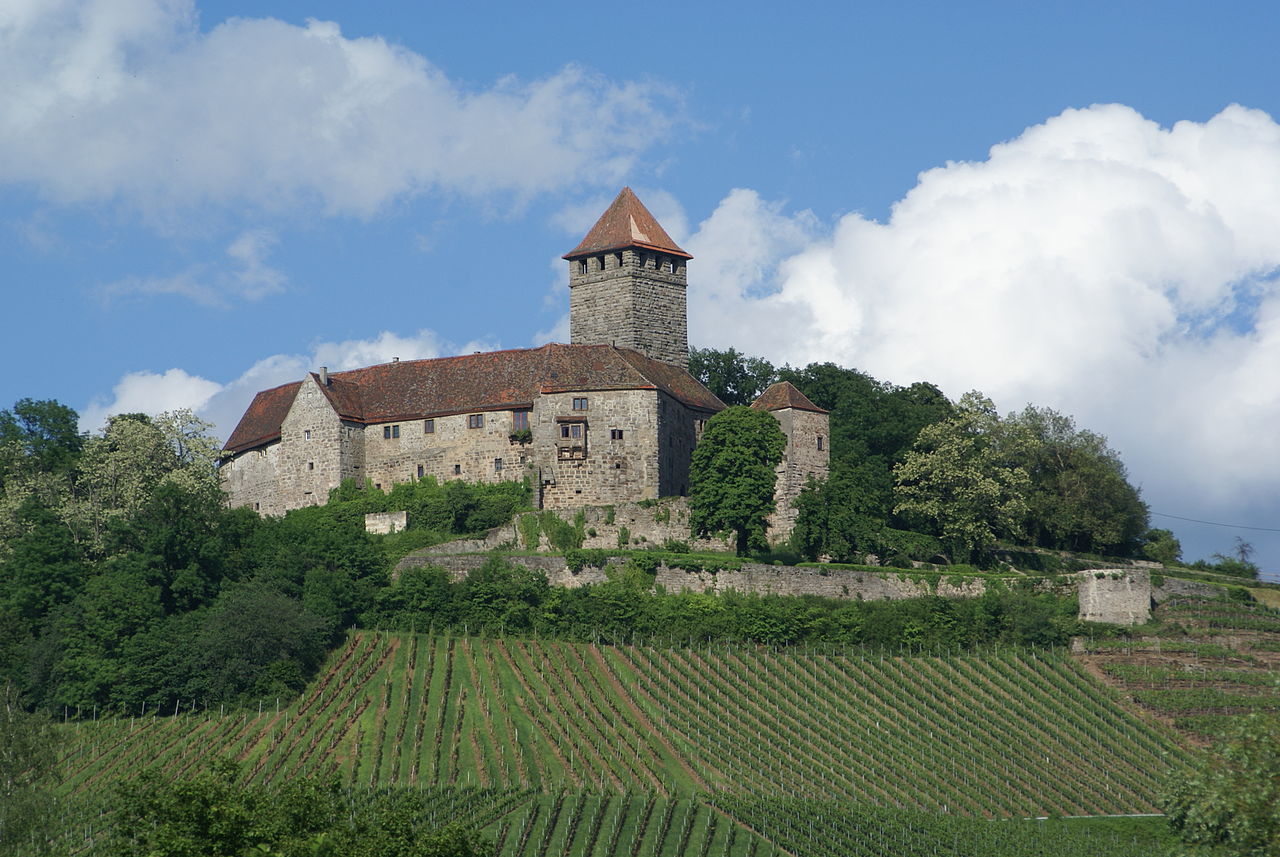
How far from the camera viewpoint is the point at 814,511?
7681 cm

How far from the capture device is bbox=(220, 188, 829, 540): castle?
79312 millimetres

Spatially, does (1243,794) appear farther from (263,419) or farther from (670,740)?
(263,419)

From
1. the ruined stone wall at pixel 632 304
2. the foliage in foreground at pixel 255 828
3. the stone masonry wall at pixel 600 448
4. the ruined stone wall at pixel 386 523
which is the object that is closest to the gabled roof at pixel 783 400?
the stone masonry wall at pixel 600 448

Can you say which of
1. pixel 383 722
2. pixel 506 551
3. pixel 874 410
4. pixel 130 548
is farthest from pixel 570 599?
pixel 874 410

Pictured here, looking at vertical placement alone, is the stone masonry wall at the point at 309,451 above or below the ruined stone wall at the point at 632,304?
below

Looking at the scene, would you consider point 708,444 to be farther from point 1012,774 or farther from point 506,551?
point 1012,774

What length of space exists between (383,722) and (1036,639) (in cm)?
2392

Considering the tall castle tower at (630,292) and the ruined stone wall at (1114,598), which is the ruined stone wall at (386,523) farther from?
the ruined stone wall at (1114,598)

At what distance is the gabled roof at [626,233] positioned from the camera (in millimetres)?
89312

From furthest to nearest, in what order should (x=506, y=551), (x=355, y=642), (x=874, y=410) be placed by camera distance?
(x=874, y=410) → (x=506, y=551) → (x=355, y=642)

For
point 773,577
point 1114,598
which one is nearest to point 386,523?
point 773,577

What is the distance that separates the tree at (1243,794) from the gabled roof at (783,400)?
39.2m

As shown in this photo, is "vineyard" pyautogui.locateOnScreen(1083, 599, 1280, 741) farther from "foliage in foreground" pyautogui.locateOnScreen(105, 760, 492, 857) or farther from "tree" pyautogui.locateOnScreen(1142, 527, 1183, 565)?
"foliage in foreground" pyautogui.locateOnScreen(105, 760, 492, 857)

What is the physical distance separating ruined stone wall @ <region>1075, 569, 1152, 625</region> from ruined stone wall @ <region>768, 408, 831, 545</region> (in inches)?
446
